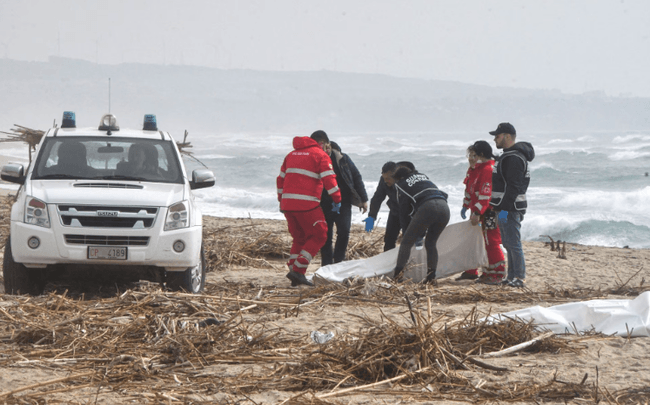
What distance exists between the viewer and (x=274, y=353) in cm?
492

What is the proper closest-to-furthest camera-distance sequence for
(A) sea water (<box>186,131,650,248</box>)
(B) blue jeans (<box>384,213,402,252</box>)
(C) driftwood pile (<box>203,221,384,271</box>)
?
1. (B) blue jeans (<box>384,213,402,252</box>)
2. (C) driftwood pile (<box>203,221,384,271</box>)
3. (A) sea water (<box>186,131,650,248</box>)

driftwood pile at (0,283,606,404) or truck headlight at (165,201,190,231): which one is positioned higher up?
truck headlight at (165,201,190,231)

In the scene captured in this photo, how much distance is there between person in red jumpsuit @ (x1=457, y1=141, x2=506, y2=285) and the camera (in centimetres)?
838

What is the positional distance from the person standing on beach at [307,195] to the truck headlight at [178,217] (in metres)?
1.47

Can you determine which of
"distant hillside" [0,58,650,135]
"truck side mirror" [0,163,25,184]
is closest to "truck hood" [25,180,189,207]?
"truck side mirror" [0,163,25,184]

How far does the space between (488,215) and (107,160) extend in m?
4.29

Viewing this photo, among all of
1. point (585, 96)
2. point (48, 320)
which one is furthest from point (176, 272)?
point (585, 96)

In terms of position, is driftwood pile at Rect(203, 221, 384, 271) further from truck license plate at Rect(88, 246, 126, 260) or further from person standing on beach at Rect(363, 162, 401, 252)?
truck license plate at Rect(88, 246, 126, 260)

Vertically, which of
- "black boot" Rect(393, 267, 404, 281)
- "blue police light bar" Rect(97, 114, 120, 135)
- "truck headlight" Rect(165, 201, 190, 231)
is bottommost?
"black boot" Rect(393, 267, 404, 281)

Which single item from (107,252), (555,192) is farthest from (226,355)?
(555,192)

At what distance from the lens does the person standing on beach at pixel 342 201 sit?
9.04 meters

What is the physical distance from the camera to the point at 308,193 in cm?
825

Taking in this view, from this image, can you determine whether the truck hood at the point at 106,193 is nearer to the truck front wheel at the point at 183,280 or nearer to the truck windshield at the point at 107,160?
the truck windshield at the point at 107,160

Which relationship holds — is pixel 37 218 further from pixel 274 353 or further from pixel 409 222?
pixel 409 222
